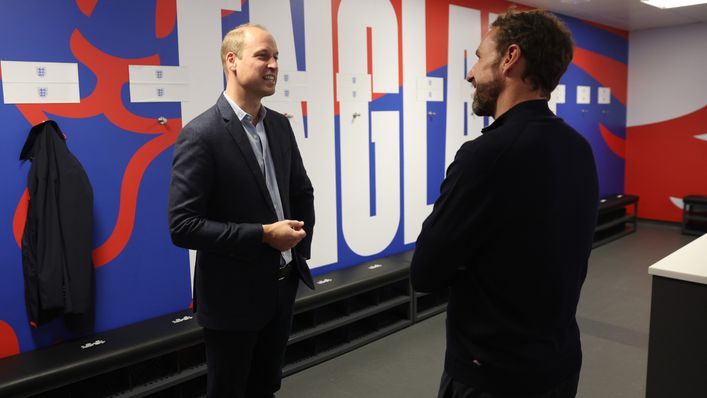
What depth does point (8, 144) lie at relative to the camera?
2.42m

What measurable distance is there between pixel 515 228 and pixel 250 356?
1.13 metres

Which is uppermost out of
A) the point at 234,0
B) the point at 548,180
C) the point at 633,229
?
the point at 234,0

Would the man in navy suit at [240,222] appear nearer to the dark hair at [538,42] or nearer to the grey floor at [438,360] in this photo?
the dark hair at [538,42]

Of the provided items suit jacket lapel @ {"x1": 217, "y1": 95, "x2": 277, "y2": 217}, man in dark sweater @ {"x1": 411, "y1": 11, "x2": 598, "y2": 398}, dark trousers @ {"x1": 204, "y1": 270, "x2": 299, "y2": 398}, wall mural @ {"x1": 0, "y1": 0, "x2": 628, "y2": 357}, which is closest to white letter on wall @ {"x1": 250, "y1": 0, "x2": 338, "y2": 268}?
A: wall mural @ {"x1": 0, "y1": 0, "x2": 628, "y2": 357}

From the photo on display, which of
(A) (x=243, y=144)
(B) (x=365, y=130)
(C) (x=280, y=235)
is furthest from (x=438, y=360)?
(A) (x=243, y=144)

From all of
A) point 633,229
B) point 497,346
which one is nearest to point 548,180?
point 497,346

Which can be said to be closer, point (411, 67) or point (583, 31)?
point (411, 67)

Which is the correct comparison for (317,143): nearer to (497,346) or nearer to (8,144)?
(8,144)

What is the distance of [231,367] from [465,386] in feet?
3.01

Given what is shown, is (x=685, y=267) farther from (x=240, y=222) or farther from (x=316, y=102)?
(x=316, y=102)

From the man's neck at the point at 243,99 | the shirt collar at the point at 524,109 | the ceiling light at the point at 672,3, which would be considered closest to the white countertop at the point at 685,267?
the shirt collar at the point at 524,109

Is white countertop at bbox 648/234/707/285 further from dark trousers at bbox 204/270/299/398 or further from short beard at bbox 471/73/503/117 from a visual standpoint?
dark trousers at bbox 204/270/299/398

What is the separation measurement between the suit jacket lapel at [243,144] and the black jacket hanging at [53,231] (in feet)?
3.85

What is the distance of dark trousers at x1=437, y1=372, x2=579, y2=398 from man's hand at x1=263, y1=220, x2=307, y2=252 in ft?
2.28
